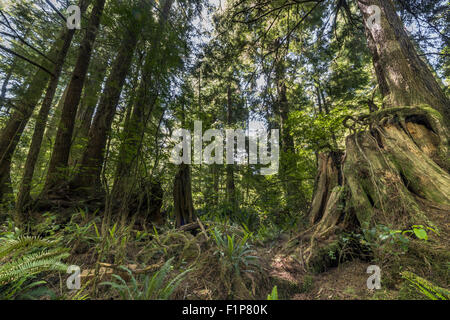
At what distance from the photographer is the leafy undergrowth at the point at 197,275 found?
1.20 meters

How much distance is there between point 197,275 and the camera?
1.50 m

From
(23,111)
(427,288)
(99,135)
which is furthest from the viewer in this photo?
(23,111)

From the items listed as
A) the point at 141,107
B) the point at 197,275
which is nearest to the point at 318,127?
the point at 141,107

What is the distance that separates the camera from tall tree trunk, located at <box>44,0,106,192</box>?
3.15 metres

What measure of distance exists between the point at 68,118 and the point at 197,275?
3825mm


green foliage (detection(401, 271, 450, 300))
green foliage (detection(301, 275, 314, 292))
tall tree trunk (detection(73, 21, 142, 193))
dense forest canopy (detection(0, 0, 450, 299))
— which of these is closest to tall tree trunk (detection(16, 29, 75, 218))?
dense forest canopy (detection(0, 0, 450, 299))

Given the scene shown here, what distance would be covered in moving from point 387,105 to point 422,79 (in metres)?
0.55

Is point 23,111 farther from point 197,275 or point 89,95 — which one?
point 197,275

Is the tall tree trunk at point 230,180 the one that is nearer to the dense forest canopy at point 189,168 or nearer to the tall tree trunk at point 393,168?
the dense forest canopy at point 189,168

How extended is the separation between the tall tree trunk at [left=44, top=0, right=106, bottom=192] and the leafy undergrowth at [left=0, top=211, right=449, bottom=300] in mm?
1701

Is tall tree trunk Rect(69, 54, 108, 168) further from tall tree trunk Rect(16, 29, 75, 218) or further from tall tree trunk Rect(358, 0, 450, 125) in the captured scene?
tall tree trunk Rect(358, 0, 450, 125)

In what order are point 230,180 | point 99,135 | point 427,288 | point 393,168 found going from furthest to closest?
point 230,180 < point 99,135 < point 393,168 < point 427,288
